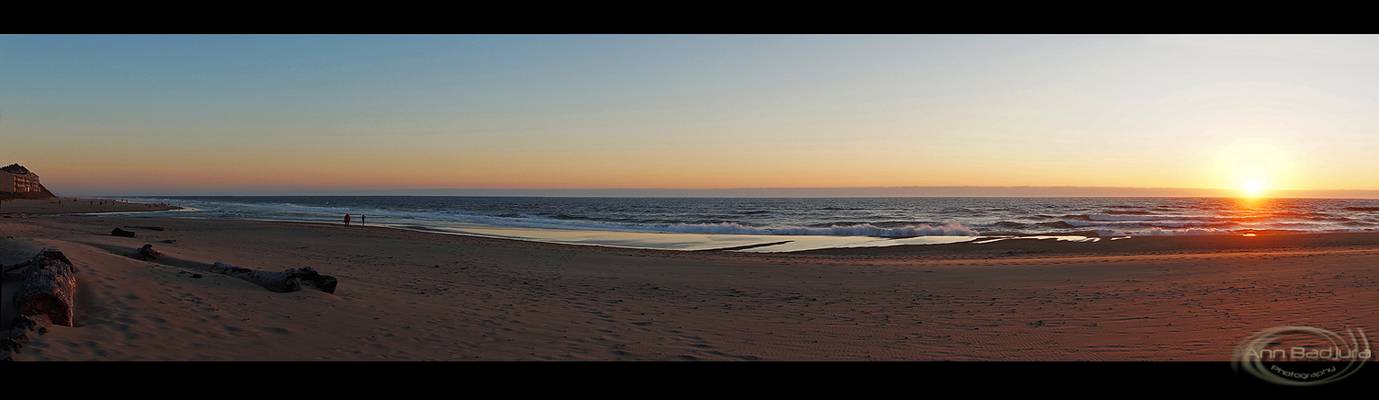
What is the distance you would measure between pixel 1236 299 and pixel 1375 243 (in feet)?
75.0

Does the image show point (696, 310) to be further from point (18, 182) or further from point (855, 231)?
point (18, 182)

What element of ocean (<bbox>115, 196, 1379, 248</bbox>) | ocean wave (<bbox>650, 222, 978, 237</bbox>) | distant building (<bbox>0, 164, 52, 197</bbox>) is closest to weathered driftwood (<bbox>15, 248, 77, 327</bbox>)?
ocean (<bbox>115, 196, 1379, 248</bbox>)

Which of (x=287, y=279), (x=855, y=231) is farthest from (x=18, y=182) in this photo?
(x=287, y=279)

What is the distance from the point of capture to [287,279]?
9070 mm

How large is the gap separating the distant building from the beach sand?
9584 cm

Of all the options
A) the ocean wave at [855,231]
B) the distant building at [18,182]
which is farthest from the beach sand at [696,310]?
the distant building at [18,182]

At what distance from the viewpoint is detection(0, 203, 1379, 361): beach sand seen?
6.85 m

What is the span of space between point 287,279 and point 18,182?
116m

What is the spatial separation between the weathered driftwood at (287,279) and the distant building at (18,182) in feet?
317

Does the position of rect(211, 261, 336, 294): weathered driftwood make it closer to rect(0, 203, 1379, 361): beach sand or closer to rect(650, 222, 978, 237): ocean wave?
rect(0, 203, 1379, 361): beach sand

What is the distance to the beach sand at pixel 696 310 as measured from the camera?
685cm
